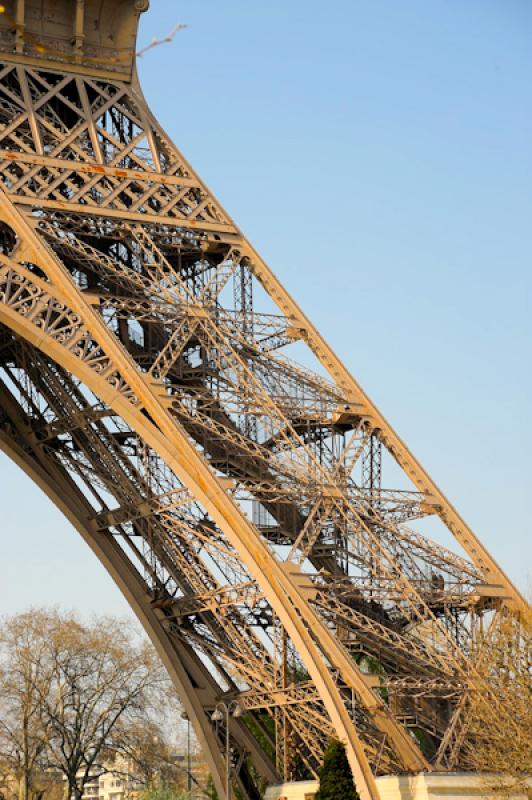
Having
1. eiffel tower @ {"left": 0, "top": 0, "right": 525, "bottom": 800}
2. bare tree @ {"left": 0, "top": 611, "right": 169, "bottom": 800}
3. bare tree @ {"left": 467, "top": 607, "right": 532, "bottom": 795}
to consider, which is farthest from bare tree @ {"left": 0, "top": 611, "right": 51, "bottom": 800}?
bare tree @ {"left": 467, "top": 607, "right": 532, "bottom": 795}

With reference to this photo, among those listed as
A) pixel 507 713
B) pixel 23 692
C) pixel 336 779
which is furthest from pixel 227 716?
pixel 23 692

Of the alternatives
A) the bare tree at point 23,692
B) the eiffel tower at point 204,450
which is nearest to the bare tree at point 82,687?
the bare tree at point 23,692

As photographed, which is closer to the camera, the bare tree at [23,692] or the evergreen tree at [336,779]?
the evergreen tree at [336,779]

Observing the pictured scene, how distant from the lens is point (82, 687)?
5369 centimetres

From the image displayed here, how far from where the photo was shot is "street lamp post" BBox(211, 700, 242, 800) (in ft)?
97.6

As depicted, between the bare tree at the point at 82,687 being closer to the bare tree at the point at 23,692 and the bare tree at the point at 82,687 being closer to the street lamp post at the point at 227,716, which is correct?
the bare tree at the point at 23,692

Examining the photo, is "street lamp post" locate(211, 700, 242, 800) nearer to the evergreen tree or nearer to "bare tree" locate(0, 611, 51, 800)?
the evergreen tree

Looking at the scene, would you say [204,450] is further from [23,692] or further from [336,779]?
[23,692]

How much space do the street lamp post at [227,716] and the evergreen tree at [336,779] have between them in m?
3.28

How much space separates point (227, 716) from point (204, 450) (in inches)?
219

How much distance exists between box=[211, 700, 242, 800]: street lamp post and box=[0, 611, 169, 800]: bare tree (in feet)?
65.1

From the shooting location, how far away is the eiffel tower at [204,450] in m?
26.5

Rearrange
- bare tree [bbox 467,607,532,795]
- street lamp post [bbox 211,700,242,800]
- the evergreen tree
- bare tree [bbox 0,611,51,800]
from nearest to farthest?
1. bare tree [bbox 467,607,532,795]
2. the evergreen tree
3. street lamp post [bbox 211,700,242,800]
4. bare tree [bbox 0,611,51,800]

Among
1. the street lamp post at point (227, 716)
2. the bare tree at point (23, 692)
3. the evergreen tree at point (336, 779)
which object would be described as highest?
the bare tree at point (23, 692)
